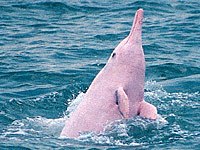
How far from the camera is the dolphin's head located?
14281 mm

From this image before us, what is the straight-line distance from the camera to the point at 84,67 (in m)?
19.2

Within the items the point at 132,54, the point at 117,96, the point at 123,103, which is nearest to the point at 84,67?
the point at 132,54

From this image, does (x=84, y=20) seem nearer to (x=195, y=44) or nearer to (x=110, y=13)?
(x=110, y=13)

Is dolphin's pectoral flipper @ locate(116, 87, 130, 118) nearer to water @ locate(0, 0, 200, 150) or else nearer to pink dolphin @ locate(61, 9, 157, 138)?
pink dolphin @ locate(61, 9, 157, 138)

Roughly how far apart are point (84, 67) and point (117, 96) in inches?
224

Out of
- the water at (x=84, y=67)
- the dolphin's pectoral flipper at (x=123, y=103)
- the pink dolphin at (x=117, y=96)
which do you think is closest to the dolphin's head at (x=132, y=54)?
the pink dolphin at (x=117, y=96)

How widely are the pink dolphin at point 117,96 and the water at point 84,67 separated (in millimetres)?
246

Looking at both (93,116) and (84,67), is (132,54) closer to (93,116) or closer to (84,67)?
(93,116)

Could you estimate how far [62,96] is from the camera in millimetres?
16766

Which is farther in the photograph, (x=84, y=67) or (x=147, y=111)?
(x=84, y=67)

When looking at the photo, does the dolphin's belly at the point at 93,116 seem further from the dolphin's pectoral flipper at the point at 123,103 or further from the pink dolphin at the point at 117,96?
the dolphin's pectoral flipper at the point at 123,103

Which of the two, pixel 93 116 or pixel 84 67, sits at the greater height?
pixel 84 67

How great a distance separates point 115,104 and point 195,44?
861 centimetres

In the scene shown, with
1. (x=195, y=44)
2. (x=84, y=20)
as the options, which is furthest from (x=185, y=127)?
(x=84, y=20)
